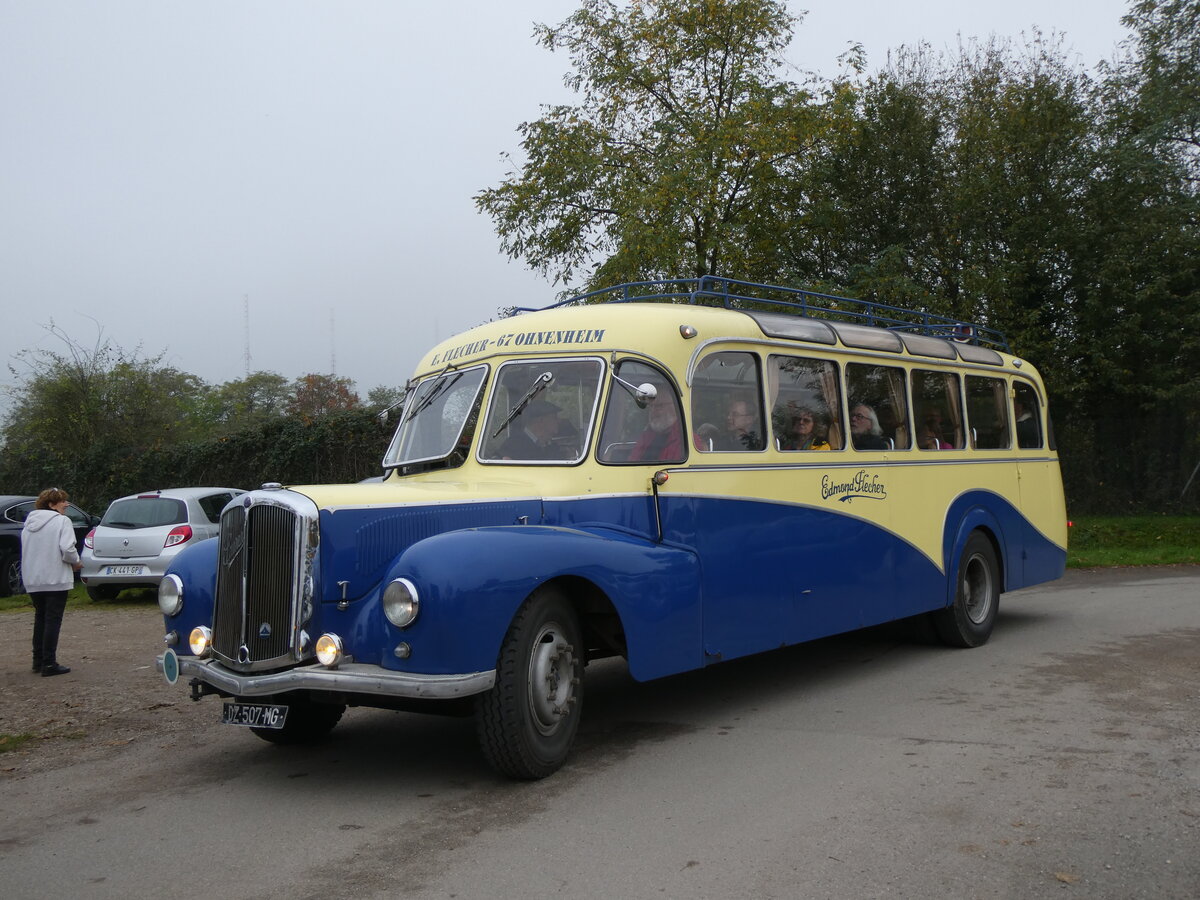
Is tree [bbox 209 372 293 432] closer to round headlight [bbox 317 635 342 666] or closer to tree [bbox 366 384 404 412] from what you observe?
tree [bbox 366 384 404 412]

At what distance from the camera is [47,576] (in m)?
9.88

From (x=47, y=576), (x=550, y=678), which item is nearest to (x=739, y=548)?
(x=550, y=678)

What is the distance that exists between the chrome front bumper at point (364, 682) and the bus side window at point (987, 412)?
6.43 m

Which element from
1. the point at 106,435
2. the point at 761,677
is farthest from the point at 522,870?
the point at 106,435

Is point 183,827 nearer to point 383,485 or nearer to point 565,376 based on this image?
point 383,485

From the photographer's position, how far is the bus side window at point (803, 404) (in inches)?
312

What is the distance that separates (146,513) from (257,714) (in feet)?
35.8

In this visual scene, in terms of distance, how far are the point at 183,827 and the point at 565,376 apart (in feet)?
10.8

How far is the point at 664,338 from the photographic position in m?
7.10

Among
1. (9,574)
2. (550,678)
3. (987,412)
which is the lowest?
(550,678)

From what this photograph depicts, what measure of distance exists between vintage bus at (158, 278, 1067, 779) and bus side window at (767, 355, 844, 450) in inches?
0.8

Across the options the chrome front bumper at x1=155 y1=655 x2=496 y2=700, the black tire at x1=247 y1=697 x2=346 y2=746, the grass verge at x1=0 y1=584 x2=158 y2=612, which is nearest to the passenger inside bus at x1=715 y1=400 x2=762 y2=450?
the chrome front bumper at x1=155 y1=655 x2=496 y2=700

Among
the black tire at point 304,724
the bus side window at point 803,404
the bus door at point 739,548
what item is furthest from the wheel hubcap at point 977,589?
the black tire at point 304,724

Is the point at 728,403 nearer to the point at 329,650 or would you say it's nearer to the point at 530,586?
the point at 530,586
